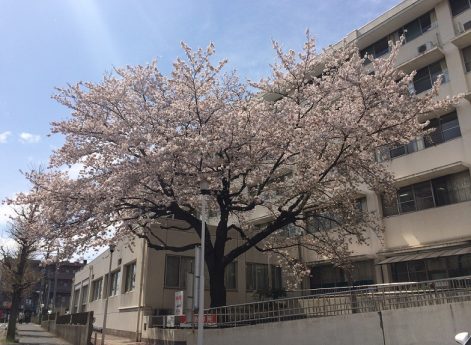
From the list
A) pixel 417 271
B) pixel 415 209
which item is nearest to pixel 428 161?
pixel 415 209

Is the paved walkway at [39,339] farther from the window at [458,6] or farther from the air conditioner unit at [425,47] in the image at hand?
the window at [458,6]

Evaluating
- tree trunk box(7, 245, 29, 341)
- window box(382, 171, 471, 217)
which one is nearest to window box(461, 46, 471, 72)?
window box(382, 171, 471, 217)

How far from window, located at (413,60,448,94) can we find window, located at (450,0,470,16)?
3.02 m

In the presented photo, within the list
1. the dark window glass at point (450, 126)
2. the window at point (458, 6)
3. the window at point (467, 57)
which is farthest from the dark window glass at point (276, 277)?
the window at point (458, 6)

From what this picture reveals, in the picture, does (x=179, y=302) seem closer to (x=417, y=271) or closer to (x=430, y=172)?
(x=417, y=271)

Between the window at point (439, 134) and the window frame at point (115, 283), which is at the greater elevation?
the window at point (439, 134)

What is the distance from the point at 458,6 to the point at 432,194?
36.7ft

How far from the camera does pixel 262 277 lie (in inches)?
1164

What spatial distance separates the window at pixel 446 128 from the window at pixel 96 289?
92.1 ft

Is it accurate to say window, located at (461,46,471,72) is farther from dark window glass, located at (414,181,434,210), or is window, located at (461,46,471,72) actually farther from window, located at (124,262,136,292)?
window, located at (124,262,136,292)

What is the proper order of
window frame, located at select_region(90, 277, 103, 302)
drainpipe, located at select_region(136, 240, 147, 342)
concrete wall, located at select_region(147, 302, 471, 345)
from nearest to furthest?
concrete wall, located at select_region(147, 302, 471, 345) < drainpipe, located at select_region(136, 240, 147, 342) < window frame, located at select_region(90, 277, 103, 302)

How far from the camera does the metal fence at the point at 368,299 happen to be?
13000mm

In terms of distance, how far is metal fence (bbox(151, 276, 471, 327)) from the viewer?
512 inches

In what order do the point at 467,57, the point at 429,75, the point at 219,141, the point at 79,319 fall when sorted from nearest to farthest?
the point at 219,141 < the point at 467,57 < the point at 79,319 < the point at 429,75
